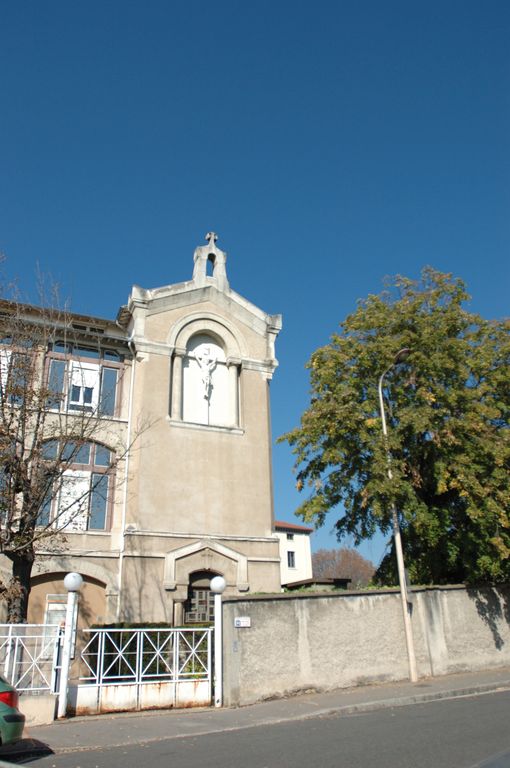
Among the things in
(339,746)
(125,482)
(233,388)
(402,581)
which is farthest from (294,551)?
(339,746)

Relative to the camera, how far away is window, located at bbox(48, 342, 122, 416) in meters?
20.5

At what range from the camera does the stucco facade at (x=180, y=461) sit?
754 inches

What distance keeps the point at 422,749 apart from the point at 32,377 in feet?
40.2

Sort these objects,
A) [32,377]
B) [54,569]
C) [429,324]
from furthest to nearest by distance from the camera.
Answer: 1. [429,324]
2. [54,569]
3. [32,377]

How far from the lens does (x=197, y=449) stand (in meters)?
21.9

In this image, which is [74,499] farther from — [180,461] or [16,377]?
[16,377]

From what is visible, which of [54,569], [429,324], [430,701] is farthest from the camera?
[429,324]

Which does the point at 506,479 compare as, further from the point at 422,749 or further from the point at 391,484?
the point at 422,749

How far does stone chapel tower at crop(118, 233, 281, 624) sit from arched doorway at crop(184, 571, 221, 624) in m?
0.03

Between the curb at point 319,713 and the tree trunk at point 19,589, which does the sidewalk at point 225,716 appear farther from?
the tree trunk at point 19,589

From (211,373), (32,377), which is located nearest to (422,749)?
(32,377)

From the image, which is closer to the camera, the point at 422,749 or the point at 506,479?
the point at 422,749

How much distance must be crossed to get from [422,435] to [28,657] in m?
13.0

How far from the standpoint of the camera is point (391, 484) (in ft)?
57.3
